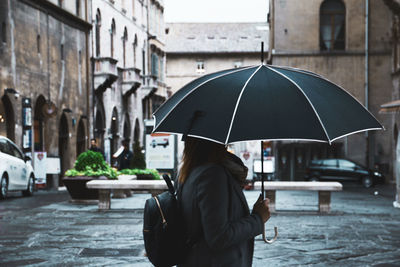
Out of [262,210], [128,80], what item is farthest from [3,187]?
[128,80]

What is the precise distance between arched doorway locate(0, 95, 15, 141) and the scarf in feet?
78.3

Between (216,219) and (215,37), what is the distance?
67.4 metres

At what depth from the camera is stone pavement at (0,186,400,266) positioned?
8.75m

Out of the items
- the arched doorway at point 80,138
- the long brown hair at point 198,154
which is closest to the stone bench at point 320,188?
the long brown hair at point 198,154

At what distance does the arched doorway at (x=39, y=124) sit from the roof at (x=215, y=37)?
36482 mm

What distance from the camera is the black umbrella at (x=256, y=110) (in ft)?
13.1

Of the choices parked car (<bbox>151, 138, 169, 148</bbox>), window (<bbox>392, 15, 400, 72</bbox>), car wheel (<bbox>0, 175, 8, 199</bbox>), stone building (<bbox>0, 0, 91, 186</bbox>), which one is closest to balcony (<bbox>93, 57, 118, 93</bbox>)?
stone building (<bbox>0, 0, 91, 186</bbox>)

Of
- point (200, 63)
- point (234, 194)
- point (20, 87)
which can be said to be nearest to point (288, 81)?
point (234, 194)

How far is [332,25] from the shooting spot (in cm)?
3778

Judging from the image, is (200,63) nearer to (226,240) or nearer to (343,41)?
(343,41)

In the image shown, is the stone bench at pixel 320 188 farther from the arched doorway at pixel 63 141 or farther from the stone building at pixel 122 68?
the stone building at pixel 122 68

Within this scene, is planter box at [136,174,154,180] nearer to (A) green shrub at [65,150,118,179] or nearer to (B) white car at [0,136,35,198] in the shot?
(A) green shrub at [65,150,118,179]

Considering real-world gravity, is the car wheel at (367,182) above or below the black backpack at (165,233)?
below

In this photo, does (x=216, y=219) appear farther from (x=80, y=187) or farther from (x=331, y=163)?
(x=331, y=163)
